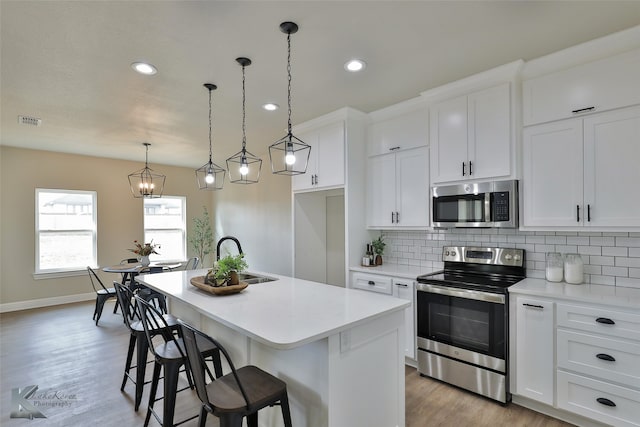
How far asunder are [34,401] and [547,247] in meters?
4.62

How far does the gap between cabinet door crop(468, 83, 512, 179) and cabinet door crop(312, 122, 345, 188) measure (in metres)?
1.38

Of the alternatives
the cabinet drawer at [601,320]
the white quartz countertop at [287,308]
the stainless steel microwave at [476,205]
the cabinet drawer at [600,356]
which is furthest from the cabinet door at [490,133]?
the white quartz countertop at [287,308]

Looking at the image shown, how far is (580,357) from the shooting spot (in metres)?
2.25

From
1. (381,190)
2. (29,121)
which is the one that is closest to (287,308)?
(381,190)

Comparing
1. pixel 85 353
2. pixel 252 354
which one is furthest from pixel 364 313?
pixel 85 353

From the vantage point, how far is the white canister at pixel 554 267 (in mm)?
2666

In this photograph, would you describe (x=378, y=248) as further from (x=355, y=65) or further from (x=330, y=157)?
(x=355, y=65)

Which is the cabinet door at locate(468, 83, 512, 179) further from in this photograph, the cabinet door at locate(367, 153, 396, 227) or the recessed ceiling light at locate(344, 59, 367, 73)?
the recessed ceiling light at locate(344, 59, 367, 73)

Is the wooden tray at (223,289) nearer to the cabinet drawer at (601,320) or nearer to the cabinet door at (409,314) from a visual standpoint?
the cabinet door at (409,314)

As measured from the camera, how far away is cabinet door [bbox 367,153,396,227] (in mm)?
3676

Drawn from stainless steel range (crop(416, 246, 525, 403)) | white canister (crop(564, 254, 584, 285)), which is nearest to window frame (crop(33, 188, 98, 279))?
stainless steel range (crop(416, 246, 525, 403))

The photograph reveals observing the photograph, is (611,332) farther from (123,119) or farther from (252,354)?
(123,119)

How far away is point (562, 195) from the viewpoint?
2543 mm

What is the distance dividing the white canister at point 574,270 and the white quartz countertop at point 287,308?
155cm
